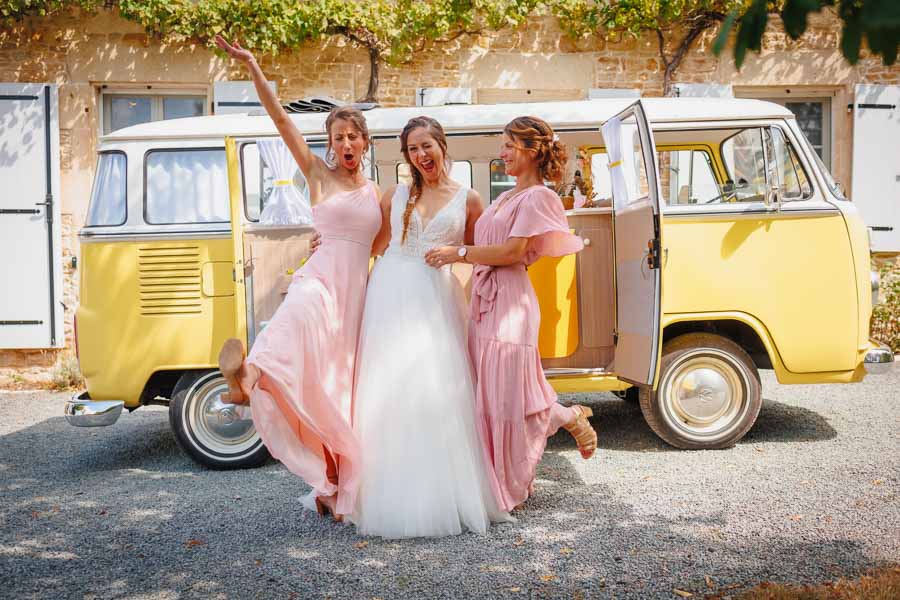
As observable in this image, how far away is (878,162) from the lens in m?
9.03

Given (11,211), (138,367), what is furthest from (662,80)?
(11,211)

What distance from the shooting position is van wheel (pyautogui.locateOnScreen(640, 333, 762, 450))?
16.7 feet

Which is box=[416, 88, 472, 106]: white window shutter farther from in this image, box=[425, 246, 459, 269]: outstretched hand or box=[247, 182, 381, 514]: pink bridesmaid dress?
box=[425, 246, 459, 269]: outstretched hand

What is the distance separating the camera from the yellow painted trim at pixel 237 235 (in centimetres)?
471

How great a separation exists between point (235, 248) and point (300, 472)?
1820 millimetres

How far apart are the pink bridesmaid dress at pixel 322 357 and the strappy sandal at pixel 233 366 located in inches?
7.2

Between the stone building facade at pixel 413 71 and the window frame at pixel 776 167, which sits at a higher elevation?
the stone building facade at pixel 413 71

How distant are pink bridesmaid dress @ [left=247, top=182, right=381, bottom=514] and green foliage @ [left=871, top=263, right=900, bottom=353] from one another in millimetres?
7315

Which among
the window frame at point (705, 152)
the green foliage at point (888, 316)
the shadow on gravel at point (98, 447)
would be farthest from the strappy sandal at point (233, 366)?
the green foliage at point (888, 316)

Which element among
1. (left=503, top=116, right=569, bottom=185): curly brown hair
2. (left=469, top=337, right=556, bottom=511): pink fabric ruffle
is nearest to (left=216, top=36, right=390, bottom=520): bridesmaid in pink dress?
(left=469, top=337, right=556, bottom=511): pink fabric ruffle

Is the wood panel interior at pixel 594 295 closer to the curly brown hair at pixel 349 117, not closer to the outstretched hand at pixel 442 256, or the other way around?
the outstretched hand at pixel 442 256

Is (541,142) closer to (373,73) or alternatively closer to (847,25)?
(847,25)

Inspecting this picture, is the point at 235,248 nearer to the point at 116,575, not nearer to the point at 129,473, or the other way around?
the point at 129,473

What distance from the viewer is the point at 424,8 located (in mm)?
8781
